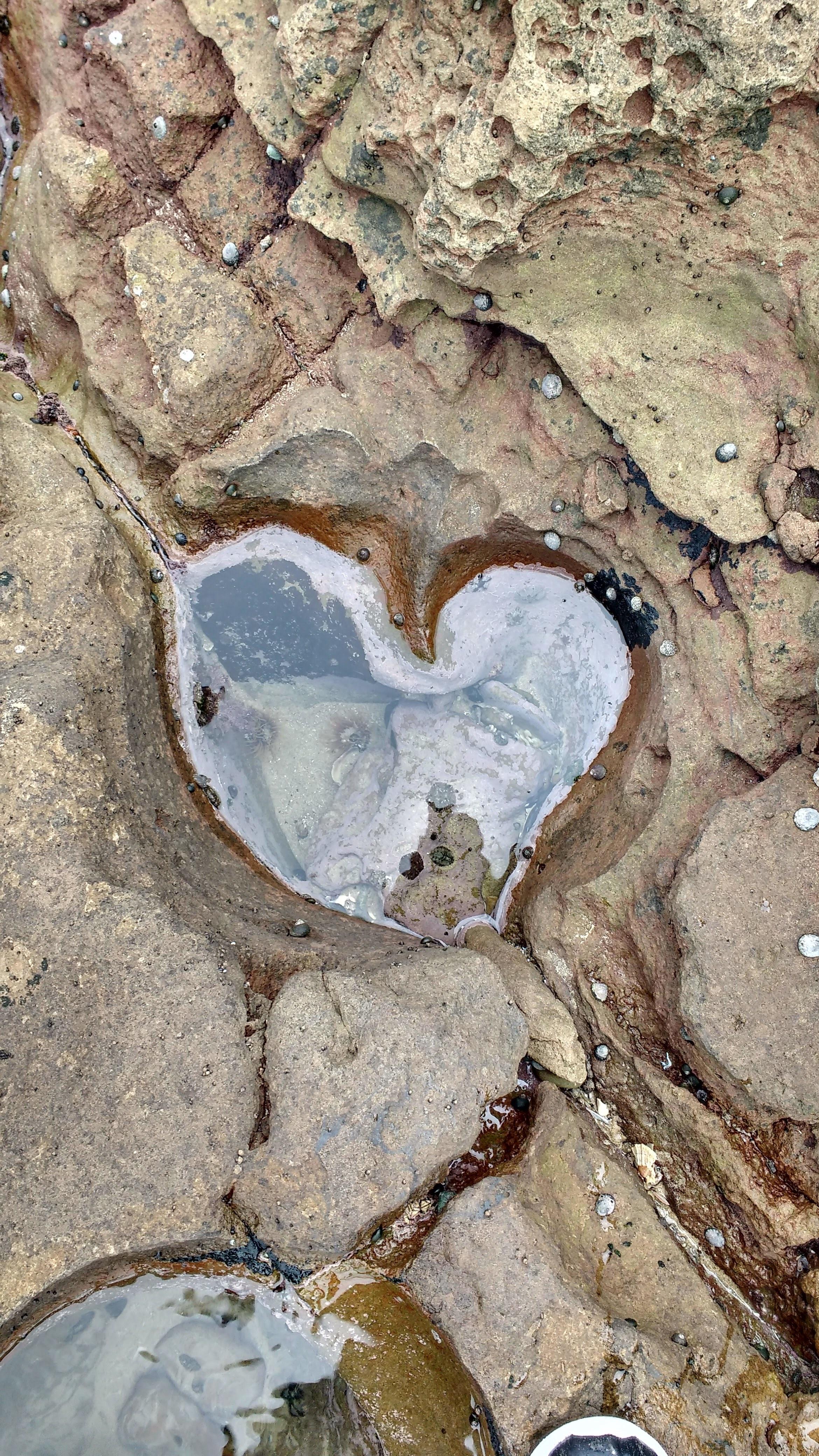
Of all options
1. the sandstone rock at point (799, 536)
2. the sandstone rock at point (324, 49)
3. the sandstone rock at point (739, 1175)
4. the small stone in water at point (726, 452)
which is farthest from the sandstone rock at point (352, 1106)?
the sandstone rock at point (324, 49)

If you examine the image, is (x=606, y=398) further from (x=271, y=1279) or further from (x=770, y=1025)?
(x=271, y=1279)

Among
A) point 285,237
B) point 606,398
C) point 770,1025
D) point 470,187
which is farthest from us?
point 285,237

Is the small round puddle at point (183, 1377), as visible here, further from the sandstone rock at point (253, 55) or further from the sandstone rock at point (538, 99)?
the sandstone rock at point (253, 55)

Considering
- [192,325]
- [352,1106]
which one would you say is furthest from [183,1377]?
[192,325]

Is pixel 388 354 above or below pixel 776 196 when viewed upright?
below

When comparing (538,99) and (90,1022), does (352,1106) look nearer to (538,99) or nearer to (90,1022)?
(90,1022)

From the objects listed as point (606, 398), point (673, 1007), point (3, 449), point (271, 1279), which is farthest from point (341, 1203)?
point (3, 449)

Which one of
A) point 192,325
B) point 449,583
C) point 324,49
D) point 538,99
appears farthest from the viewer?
point 449,583
